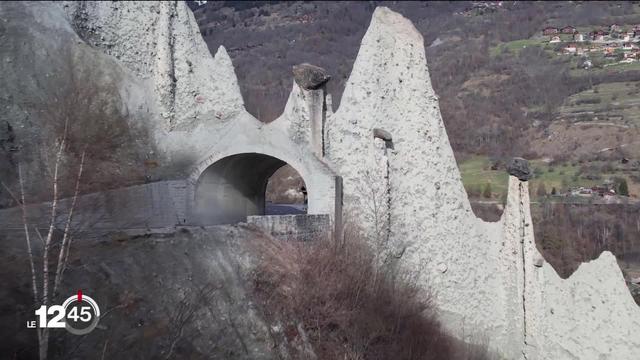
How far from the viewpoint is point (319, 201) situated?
17.2 metres

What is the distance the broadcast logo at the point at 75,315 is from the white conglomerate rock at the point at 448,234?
7287 mm

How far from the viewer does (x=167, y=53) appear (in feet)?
64.2

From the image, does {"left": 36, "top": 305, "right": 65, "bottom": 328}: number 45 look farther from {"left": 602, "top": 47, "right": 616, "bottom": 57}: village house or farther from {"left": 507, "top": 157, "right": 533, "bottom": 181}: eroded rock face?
{"left": 602, "top": 47, "right": 616, "bottom": 57}: village house

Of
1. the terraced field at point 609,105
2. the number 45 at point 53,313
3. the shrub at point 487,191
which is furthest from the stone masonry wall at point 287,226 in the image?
the shrub at point 487,191

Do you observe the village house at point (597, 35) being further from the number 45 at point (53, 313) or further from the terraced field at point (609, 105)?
the number 45 at point (53, 313)

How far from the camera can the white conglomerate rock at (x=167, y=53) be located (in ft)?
63.5

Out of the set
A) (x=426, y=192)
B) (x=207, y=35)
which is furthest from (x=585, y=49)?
(x=207, y=35)

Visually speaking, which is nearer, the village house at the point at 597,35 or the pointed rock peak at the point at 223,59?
the pointed rock peak at the point at 223,59

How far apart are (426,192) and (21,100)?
1116 cm

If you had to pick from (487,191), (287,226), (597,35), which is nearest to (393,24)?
(287,226)

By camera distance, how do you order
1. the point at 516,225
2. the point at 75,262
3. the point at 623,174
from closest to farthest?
1. the point at 75,262
2. the point at 516,225
3. the point at 623,174

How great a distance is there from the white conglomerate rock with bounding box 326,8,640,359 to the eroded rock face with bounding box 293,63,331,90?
29.7 inches

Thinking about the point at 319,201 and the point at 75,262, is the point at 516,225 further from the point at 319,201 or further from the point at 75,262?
the point at 75,262

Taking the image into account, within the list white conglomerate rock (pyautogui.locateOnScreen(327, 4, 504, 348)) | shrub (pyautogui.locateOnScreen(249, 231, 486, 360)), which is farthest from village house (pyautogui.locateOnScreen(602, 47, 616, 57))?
shrub (pyautogui.locateOnScreen(249, 231, 486, 360))
